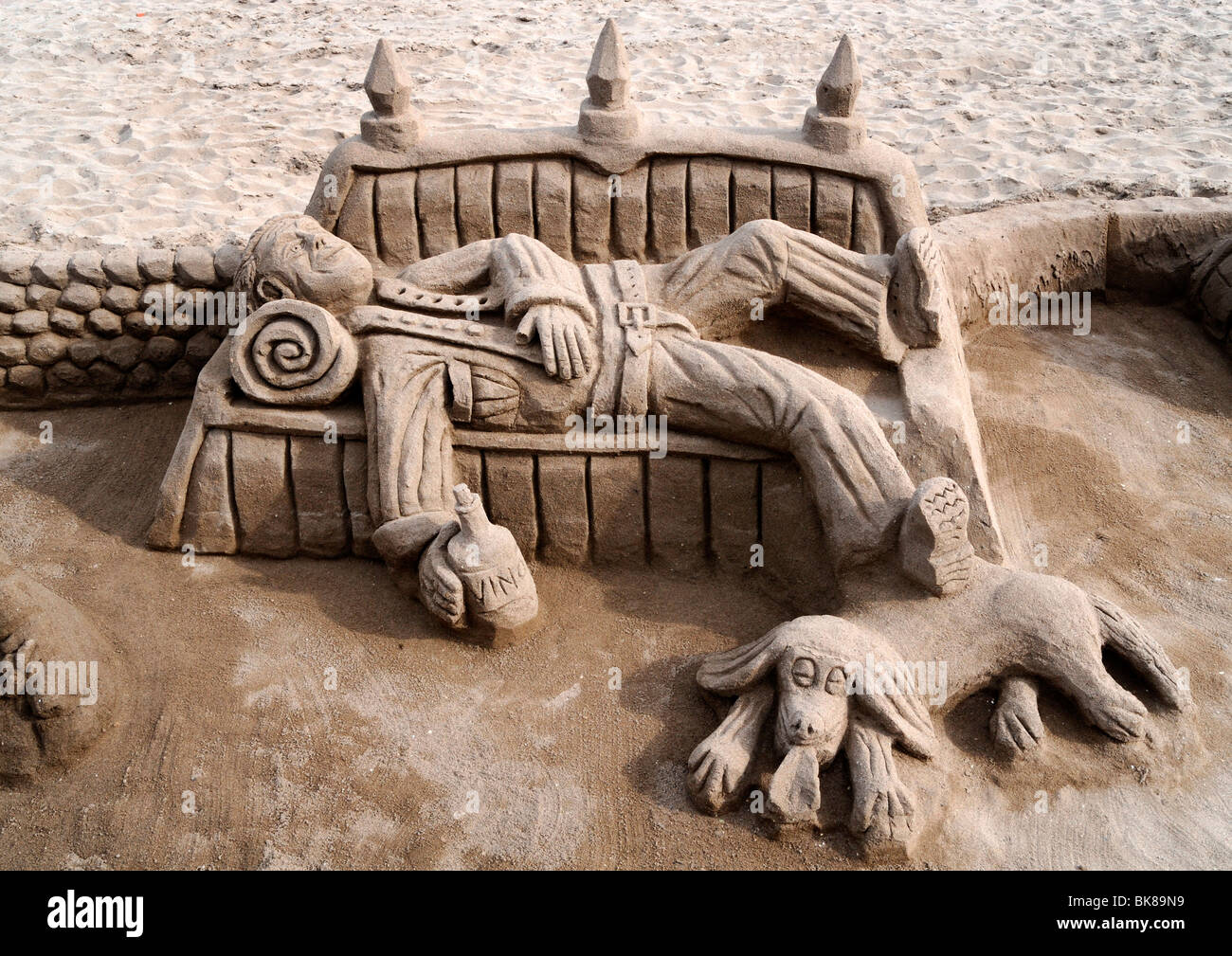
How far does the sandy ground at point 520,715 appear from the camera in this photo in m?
3.49

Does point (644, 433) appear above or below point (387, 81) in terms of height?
below

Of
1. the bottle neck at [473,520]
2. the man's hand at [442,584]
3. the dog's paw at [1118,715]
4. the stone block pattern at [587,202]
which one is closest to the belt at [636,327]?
the stone block pattern at [587,202]

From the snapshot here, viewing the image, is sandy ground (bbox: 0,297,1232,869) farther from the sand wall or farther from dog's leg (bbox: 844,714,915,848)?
the sand wall

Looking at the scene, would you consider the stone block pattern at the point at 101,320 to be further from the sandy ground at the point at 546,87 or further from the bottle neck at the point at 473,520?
the bottle neck at the point at 473,520

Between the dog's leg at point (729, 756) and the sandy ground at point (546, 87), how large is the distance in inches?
148

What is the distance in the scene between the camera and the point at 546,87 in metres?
7.94

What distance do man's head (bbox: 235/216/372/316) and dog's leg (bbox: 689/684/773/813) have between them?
2.17m

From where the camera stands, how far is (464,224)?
504 cm

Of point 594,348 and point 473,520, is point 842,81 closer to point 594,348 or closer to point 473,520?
point 594,348

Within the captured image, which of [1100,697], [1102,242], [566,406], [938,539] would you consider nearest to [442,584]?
[566,406]

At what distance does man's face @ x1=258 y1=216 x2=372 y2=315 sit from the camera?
4.41 metres

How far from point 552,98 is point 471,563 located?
479cm

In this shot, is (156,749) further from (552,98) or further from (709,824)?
(552,98)

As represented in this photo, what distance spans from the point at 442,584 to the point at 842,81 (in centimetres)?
270
